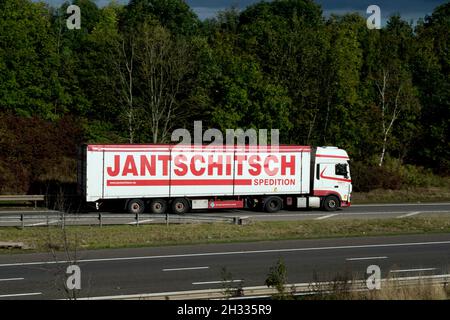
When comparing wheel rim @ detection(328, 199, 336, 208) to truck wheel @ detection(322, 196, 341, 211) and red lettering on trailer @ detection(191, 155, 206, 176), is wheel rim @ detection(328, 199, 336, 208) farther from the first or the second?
red lettering on trailer @ detection(191, 155, 206, 176)

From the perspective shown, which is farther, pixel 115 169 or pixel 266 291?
pixel 115 169

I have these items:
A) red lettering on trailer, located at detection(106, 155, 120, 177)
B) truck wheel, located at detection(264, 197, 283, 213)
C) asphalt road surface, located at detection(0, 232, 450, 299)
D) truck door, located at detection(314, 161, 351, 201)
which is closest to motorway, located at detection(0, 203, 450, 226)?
truck wheel, located at detection(264, 197, 283, 213)

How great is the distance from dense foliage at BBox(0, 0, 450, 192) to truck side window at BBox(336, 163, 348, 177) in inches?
381

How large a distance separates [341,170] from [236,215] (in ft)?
22.3

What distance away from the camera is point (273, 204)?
36594mm

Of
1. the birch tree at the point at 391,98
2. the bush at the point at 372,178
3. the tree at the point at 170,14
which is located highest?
the tree at the point at 170,14

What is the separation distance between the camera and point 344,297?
42.3 ft

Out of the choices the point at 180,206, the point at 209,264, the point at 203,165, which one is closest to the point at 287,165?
the point at 203,165

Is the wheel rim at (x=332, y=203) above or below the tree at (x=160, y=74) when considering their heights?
below

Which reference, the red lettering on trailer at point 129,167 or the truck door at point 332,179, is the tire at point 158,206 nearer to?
the red lettering on trailer at point 129,167

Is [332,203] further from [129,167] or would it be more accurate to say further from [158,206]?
[129,167]

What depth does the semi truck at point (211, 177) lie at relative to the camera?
33469 mm

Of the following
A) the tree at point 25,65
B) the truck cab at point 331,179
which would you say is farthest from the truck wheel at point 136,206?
the tree at point 25,65

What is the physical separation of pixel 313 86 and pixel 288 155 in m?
18.2
